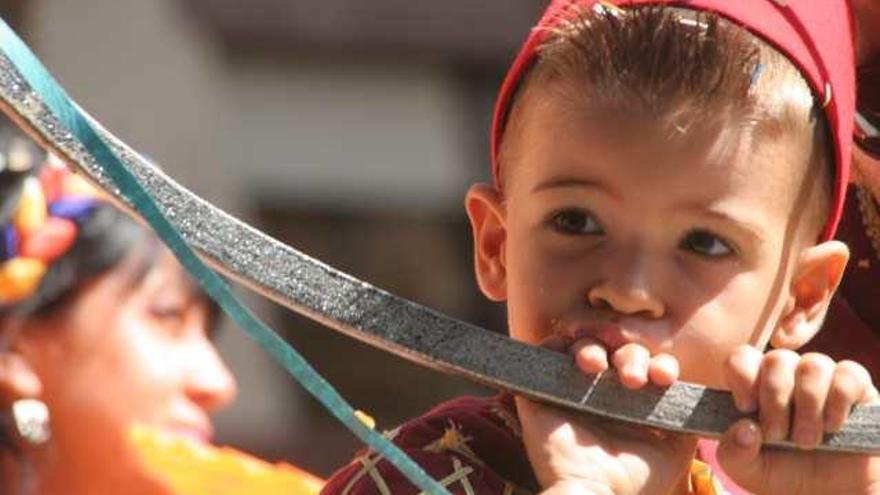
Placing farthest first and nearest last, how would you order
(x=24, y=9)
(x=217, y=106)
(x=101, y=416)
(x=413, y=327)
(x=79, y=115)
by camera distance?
(x=217, y=106), (x=24, y=9), (x=101, y=416), (x=413, y=327), (x=79, y=115)

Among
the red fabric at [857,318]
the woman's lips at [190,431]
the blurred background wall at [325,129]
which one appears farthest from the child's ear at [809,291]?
the blurred background wall at [325,129]

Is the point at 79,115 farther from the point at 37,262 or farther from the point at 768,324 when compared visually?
the point at 37,262

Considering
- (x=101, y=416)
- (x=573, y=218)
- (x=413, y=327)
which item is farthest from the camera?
(x=101, y=416)

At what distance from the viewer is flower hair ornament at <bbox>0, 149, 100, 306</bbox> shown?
4.25 metres

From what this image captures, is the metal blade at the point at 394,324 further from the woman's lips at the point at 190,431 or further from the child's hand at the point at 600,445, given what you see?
the woman's lips at the point at 190,431

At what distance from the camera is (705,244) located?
95.5 inches

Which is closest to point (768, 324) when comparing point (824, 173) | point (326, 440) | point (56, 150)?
point (824, 173)

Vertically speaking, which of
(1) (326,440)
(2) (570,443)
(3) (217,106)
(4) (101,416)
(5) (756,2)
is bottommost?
(1) (326,440)

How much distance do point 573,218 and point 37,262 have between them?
197 cm

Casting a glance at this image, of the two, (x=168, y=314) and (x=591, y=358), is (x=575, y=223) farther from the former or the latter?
(x=168, y=314)

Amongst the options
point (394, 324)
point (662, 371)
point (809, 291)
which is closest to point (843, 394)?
point (662, 371)

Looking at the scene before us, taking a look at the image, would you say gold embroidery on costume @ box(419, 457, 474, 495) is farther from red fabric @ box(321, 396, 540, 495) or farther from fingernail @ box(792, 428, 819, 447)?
fingernail @ box(792, 428, 819, 447)

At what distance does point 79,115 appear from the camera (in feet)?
7.01

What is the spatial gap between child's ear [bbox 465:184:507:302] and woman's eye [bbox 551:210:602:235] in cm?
14
